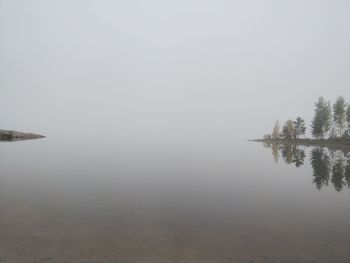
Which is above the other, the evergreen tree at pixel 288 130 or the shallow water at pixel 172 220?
the evergreen tree at pixel 288 130

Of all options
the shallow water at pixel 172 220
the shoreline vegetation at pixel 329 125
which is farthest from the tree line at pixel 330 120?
the shallow water at pixel 172 220

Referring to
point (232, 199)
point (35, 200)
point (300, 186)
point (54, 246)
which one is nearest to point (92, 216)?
point (54, 246)

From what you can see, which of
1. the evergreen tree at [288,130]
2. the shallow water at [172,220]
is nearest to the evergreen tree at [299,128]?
the evergreen tree at [288,130]

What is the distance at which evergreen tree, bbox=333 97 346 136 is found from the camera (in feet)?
339

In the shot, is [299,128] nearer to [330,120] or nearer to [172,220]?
[330,120]

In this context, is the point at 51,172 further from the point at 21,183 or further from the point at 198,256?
the point at 198,256

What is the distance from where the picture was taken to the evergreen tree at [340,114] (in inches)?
4069

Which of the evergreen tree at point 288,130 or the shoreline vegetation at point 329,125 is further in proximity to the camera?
the evergreen tree at point 288,130

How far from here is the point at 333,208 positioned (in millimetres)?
17594

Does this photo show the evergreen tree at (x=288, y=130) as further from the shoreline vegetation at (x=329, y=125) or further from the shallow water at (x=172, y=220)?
the shallow water at (x=172, y=220)

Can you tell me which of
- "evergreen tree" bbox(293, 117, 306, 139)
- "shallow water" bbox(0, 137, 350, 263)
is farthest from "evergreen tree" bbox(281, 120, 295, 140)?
"shallow water" bbox(0, 137, 350, 263)

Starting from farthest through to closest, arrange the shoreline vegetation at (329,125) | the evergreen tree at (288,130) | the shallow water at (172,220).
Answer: the evergreen tree at (288,130) → the shoreline vegetation at (329,125) → the shallow water at (172,220)

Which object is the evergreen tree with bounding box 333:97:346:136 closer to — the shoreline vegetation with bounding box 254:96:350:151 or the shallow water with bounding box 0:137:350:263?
the shoreline vegetation with bounding box 254:96:350:151

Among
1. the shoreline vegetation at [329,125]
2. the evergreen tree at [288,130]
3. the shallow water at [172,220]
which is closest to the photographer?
the shallow water at [172,220]
